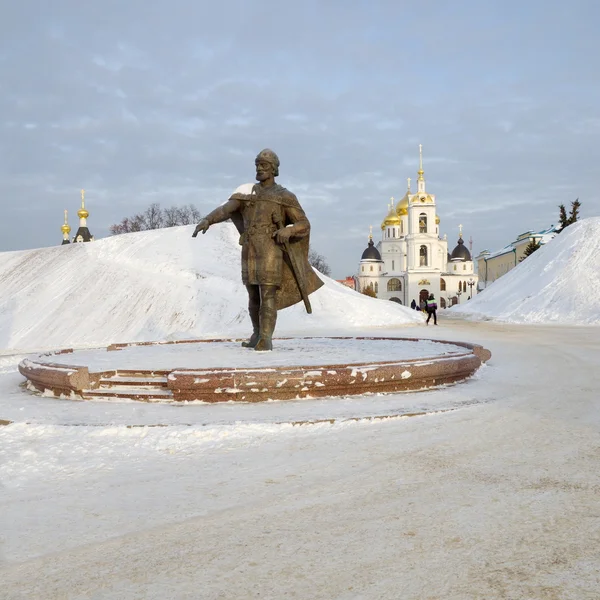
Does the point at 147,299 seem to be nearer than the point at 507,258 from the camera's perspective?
Yes

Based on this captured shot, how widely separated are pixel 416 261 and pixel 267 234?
82761 millimetres

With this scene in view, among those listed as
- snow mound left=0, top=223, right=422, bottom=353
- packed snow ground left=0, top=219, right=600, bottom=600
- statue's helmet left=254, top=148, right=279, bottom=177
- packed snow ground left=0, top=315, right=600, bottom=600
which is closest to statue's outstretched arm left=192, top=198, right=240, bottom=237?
statue's helmet left=254, top=148, right=279, bottom=177

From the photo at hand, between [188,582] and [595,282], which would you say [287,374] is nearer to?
[188,582]

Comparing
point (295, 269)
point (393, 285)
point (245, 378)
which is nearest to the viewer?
point (245, 378)

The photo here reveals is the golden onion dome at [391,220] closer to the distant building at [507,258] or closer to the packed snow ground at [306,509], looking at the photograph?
the distant building at [507,258]

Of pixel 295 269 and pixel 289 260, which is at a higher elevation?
pixel 289 260

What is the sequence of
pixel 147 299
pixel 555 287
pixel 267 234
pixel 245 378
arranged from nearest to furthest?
1. pixel 245 378
2. pixel 267 234
3. pixel 147 299
4. pixel 555 287

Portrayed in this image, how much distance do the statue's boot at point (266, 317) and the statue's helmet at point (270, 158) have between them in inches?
63.1

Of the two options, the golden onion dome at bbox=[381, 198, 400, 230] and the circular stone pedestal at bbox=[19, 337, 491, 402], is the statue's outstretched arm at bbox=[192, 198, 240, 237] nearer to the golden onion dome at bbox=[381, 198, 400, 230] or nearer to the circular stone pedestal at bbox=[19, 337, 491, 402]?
the circular stone pedestal at bbox=[19, 337, 491, 402]

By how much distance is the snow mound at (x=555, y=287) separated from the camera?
27.6 m

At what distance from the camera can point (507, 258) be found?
81500mm

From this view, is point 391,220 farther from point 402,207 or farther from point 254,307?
point 254,307

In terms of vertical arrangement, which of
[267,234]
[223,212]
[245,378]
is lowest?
[245,378]

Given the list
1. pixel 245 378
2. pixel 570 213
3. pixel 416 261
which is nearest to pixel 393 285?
pixel 416 261
